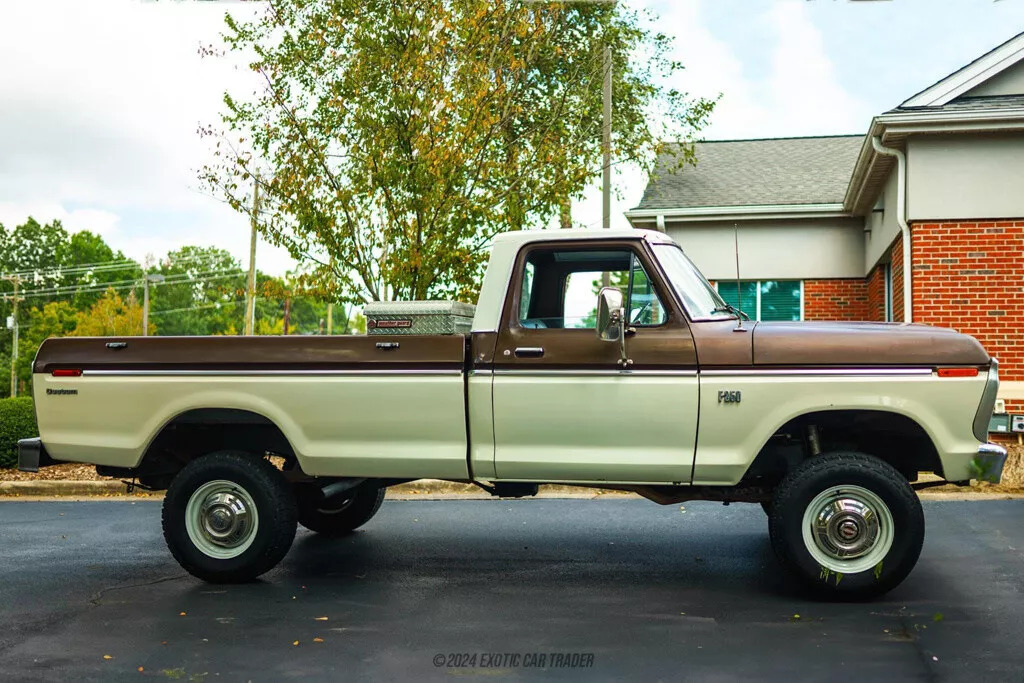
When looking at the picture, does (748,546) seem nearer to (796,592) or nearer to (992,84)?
(796,592)

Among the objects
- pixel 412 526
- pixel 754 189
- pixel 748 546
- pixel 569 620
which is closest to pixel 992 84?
pixel 754 189

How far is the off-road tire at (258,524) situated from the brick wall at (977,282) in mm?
9157

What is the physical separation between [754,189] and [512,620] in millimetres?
14687

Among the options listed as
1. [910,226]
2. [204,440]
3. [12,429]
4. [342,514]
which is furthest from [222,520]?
[910,226]

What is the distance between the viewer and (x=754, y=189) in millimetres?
19406

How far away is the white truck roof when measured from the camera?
6855mm

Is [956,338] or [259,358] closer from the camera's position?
[956,338]

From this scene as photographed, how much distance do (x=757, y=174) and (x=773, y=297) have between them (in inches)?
120

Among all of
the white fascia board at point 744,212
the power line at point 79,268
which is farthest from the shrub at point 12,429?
the power line at point 79,268

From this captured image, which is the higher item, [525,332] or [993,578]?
[525,332]

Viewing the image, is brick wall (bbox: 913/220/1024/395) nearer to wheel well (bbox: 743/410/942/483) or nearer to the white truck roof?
wheel well (bbox: 743/410/942/483)

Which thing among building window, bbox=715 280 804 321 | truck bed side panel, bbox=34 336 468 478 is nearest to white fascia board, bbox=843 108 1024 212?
building window, bbox=715 280 804 321

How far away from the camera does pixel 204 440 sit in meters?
7.59

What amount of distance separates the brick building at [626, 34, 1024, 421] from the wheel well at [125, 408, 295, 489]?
9.03 m
